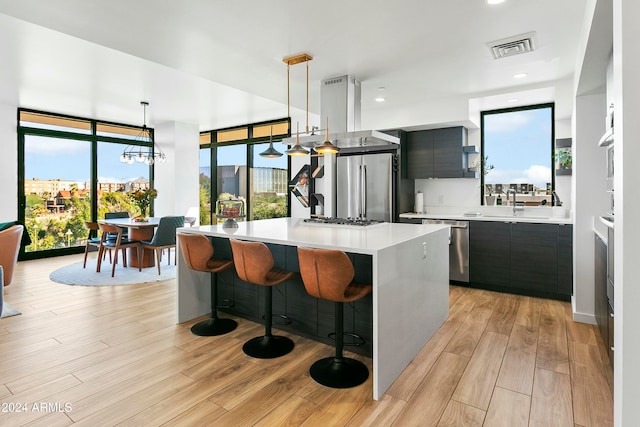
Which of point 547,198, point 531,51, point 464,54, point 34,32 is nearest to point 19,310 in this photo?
point 34,32

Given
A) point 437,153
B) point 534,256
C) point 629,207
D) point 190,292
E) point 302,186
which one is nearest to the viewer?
point 629,207

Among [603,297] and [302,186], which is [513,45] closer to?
[603,297]

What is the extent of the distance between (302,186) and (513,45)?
422 cm

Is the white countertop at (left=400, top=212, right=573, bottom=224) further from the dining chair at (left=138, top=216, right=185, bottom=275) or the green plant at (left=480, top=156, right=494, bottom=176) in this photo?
the dining chair at (left=138, top=216, right=185, bottom=275)

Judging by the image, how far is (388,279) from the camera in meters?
2.26

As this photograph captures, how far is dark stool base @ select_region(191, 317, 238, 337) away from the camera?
3129mm

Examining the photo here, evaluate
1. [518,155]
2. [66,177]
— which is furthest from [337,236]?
[66,177]

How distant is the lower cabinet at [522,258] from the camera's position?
4.10 m

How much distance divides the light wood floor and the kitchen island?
164mm

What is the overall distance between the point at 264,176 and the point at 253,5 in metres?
5.29

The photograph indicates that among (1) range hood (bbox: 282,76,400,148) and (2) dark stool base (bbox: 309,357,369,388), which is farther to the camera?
(1) range hood (bbox: 282,76,400,148)

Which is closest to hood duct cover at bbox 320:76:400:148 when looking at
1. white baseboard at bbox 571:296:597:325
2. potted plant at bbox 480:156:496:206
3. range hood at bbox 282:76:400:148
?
range hood at bbox 282:76:400:148

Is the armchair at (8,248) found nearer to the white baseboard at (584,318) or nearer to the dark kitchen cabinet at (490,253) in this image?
the dark kitchen cabinet at (490,253)

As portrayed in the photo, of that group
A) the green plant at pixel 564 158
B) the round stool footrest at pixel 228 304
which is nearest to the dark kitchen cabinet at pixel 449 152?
the green plant at pixel 564 158
